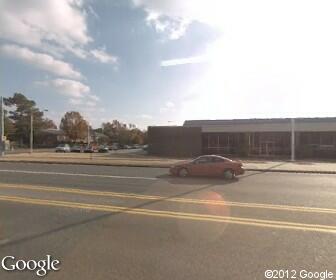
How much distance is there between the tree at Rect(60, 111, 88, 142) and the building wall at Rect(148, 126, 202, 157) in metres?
51.1

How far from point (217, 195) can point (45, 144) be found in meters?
108

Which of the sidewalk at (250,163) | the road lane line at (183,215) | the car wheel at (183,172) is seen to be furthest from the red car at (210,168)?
the road lane line at (183,215)

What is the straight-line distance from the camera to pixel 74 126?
11200 cm

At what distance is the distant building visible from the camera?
189 feet

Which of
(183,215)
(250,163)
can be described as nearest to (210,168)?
(183,215)

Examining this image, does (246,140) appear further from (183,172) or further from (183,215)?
(183,215)

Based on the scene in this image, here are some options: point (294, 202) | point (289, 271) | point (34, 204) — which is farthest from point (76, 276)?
point (294, 202)

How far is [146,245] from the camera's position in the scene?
6.98 m

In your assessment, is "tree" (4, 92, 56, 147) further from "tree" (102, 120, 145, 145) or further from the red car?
the red car

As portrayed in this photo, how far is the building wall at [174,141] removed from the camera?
6262 centimetres

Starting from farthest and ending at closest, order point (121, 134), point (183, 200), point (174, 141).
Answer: point (121, 134)
point (174, 141)
point (183, 200)

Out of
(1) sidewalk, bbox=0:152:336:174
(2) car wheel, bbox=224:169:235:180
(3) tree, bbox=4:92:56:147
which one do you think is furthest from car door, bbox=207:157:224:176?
(3) tree, bbox=4:92:56:147

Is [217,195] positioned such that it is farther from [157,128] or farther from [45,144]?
[45,144]

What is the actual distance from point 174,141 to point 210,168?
4252cm
